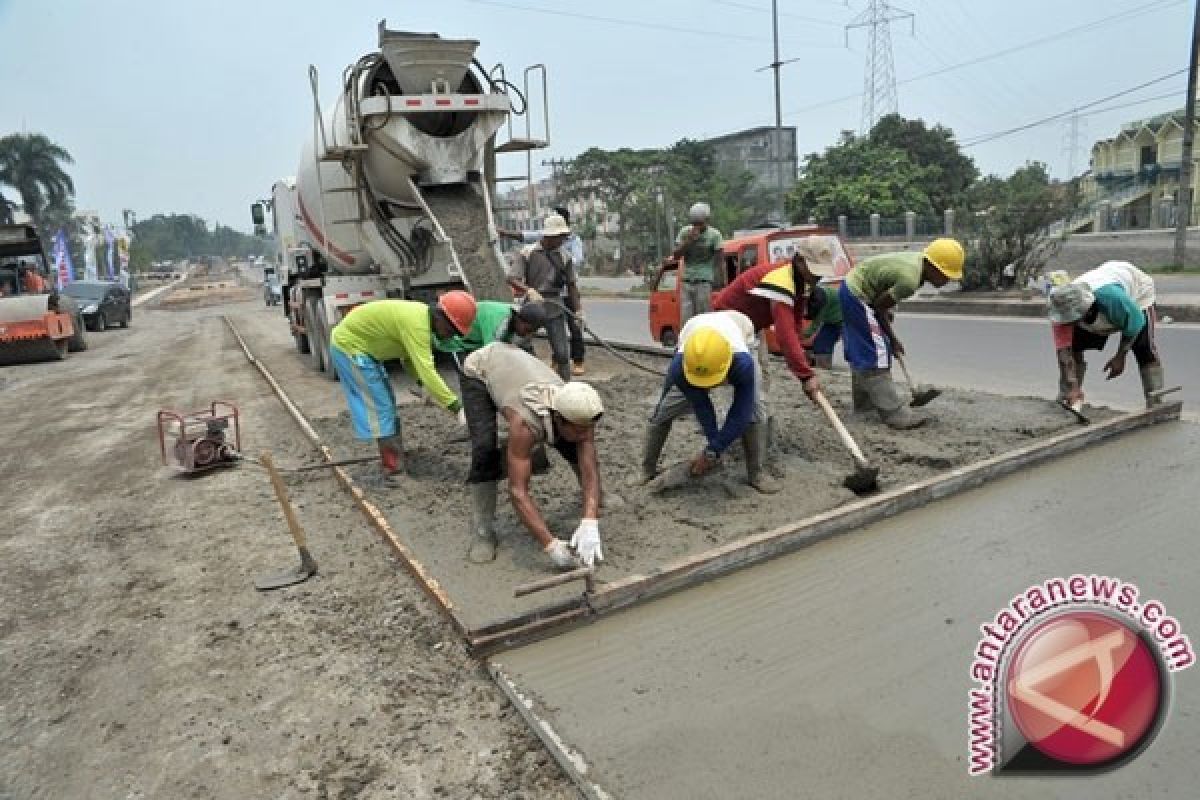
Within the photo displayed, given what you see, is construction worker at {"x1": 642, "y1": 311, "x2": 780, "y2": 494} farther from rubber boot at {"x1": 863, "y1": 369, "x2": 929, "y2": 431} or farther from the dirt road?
the dirt road

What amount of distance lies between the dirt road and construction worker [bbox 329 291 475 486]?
0.52 m

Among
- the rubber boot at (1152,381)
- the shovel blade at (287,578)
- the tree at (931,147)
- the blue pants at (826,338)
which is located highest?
the tree at (931,147)

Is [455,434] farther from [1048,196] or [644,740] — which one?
[1048,196]

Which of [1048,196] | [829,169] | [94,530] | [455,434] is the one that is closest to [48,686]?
[94,530]

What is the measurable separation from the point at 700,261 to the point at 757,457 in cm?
445

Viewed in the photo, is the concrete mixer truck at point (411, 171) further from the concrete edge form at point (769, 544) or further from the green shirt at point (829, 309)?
the concrete edge form at point (769, 544)

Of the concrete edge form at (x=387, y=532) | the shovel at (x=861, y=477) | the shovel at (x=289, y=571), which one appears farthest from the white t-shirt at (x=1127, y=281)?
the shovel at (x=289, y=571)

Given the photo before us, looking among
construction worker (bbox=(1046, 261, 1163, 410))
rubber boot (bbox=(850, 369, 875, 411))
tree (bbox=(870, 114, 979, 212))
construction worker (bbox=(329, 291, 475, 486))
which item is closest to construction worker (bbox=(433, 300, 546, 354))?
construction worker (bbox=(329, 291, 475, 486))

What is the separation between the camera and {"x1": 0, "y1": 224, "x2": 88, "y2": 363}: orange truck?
581 inches

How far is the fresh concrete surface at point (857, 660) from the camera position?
2330 mm

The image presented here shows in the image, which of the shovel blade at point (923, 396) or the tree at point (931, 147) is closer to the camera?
the shovel blade at point (923, 396)

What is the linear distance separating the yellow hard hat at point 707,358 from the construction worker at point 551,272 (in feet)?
12.1

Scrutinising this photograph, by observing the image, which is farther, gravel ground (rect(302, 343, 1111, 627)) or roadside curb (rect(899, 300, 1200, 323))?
roadside curb (rect(899, 300, 1200, 323))

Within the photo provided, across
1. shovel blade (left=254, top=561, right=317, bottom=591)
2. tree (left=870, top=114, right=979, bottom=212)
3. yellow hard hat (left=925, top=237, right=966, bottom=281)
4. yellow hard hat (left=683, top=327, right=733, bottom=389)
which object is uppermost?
tree (left=870, top=114, right=979, bottom=212)
